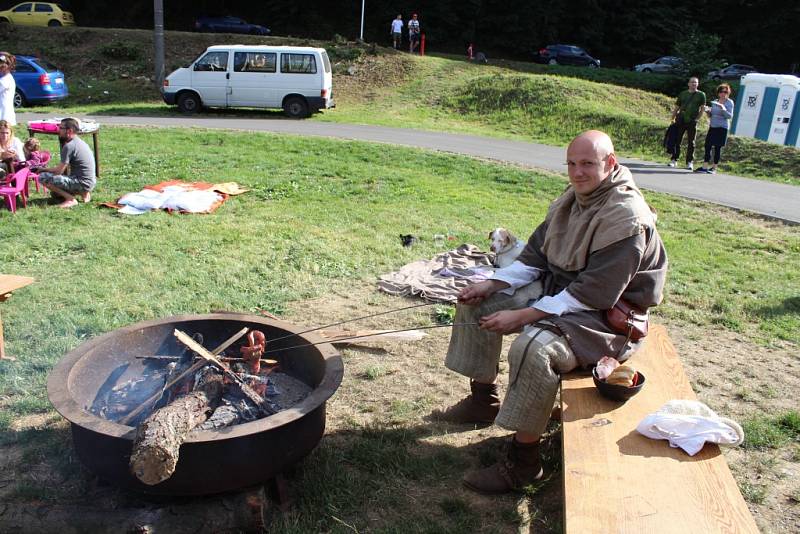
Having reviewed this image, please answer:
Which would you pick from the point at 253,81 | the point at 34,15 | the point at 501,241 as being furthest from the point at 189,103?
the point at 34,15

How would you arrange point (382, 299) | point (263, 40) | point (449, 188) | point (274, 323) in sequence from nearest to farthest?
point (274, 323) < point (382, 299) < point (449, 188) < point (263, 40)

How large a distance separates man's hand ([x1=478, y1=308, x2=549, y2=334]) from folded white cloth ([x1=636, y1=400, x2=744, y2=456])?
2.18 feet

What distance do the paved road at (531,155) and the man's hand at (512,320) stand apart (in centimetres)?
729

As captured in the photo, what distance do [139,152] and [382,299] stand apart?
690 cm

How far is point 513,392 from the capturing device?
2842mm

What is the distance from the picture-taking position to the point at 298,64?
54.7 ft

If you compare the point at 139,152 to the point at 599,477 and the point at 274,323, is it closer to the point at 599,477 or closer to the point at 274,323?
the point at 274,323

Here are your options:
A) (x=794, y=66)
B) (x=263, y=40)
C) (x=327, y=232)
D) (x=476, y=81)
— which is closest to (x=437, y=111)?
(x=476, y=81)

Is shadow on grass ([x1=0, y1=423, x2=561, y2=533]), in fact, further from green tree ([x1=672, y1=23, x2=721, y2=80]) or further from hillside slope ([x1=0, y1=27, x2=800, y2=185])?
green tree ([x1=672, y1=23, x2=721, y2=80])

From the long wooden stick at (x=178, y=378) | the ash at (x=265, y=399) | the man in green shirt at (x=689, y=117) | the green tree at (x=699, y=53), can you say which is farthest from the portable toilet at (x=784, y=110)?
the long wooden stick at (x=178, y=378)

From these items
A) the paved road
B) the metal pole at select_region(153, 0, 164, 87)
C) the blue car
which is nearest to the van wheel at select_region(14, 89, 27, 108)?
the blue car

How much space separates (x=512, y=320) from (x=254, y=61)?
1530 cm

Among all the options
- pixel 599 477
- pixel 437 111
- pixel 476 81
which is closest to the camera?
pixel 599 477

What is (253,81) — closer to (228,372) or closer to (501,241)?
(501,241)
